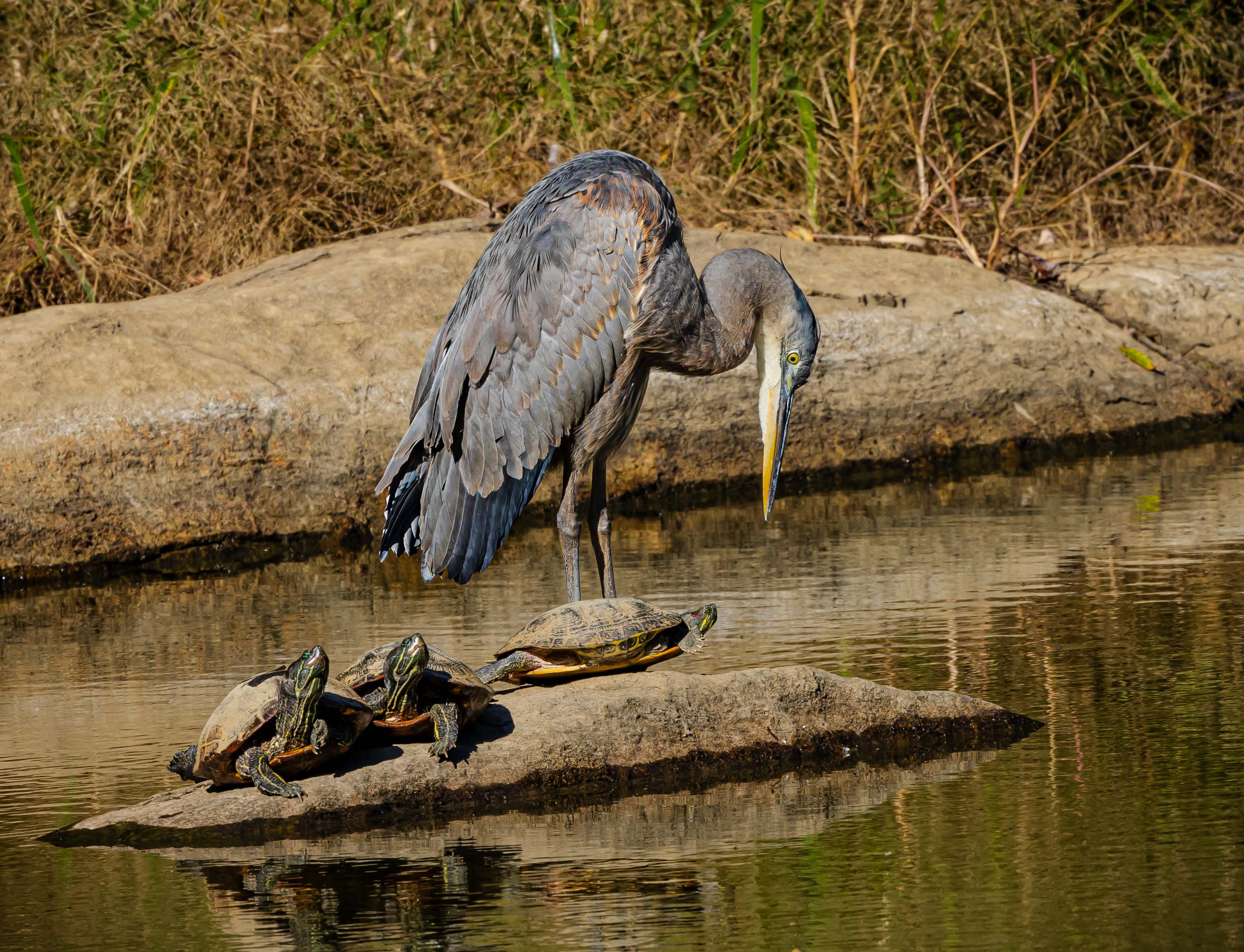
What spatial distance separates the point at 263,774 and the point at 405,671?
1.51ft

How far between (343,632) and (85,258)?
19.2 ft

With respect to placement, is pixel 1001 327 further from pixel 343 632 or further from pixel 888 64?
pixel 343 632

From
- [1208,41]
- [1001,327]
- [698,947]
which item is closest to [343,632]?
[698,947]

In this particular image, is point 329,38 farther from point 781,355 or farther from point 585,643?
point 585,643

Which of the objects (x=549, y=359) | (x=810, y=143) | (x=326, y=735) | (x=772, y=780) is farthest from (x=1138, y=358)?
(x=326, y=735)

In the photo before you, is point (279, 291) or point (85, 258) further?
point (85, 258)

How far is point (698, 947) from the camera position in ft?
12.3

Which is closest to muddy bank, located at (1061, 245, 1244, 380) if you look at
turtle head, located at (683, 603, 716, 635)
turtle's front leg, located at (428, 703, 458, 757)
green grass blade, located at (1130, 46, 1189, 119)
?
green grass blade, located at (1130, 46, 1189, 119)

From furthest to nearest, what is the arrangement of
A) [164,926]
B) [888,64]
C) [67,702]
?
[888,64] → [67,702] → [164,926]

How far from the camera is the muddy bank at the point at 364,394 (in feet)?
30.4

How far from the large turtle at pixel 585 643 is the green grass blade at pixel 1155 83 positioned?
917 cm

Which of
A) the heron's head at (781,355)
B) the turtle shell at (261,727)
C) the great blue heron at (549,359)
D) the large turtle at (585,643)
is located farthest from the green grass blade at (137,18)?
the turtle shell at (261,727)

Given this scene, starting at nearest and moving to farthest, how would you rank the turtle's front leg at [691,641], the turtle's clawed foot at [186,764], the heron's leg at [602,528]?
the turtle's clawed foot at [186,764], the turtle's front leg at [691,641], the heron's leg at [602,528]

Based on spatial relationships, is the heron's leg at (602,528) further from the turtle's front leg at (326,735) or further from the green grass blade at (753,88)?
the green grass blade at (753,88)
